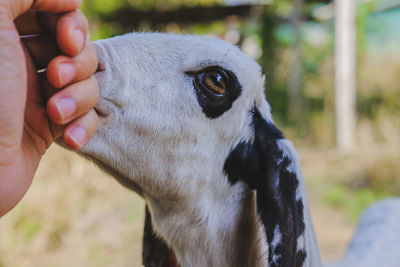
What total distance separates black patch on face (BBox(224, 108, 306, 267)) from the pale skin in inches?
25.6

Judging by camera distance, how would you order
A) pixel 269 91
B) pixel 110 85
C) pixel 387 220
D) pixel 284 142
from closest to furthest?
pixel 110 85 < pixel 284 142 < pixel 387 220 < pixel 269 91

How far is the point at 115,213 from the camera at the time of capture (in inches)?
237

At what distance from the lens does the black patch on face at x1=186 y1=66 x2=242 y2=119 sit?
1525 mm

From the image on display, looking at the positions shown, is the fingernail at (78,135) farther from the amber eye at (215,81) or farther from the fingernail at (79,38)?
the amber eye at (215,81)

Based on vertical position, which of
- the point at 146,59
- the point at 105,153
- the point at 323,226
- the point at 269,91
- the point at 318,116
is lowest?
the point at 105,153

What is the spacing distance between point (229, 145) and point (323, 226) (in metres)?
4.56

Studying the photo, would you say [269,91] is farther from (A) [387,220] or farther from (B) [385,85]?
(A) [387,220]

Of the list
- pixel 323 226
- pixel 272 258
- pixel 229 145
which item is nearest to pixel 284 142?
A: pixel 229 145

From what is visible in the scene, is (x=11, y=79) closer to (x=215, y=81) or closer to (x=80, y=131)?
(x=80, y=131)

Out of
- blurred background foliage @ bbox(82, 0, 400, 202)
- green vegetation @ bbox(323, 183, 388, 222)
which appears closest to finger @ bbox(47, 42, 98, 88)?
green vegetation @ bbox(323, 183, 388, 222)

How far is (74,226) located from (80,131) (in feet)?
14.0

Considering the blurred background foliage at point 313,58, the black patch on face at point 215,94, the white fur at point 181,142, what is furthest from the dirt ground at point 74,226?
the black patch on face at point 215,94

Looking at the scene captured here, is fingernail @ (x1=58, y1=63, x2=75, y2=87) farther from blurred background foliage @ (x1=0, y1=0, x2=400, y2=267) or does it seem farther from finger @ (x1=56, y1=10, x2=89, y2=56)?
blurred background foliage @ (x1=0, y1=0, x2=400, y2=267)

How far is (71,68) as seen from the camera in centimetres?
112
